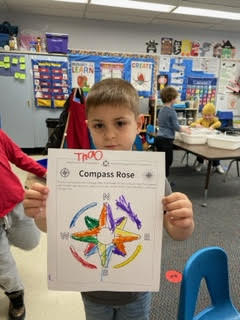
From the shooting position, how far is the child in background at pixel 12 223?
48.6 inches

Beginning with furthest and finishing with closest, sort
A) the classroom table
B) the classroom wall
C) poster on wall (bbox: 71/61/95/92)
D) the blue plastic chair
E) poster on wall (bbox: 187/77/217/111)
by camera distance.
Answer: poster on wall (bbox: 187/77/217/111)
poster on wall (bbox: 71/61/95/92)
the classroom wall
the classroom table
the blue plastic chair

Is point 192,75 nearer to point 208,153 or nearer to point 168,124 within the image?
point 168,124

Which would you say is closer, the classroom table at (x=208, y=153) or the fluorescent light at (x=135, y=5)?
the classroom table at (x=208, y=153)

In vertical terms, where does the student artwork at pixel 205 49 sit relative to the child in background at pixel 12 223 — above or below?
above

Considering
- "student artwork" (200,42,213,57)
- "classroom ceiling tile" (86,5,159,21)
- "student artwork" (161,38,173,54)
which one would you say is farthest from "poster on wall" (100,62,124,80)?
"student artwork" (200,42,213,57)

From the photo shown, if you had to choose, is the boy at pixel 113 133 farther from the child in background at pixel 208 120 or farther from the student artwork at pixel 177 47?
the student artwork at pixel 177 47

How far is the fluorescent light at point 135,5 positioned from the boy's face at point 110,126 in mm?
4057

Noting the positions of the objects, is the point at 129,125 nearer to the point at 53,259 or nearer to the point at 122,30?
the point at 53,259

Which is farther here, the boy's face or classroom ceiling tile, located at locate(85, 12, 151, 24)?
classroom ceiling tile, located at locate(85, 12, 151, 24)

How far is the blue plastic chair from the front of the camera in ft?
2.49

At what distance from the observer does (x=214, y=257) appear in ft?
2.87

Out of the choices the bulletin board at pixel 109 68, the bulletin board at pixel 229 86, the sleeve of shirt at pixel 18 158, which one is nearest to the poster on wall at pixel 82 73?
the bulletin board at pixel 109 68

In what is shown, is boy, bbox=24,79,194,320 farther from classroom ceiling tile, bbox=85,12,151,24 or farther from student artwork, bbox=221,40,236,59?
student artwork, bbox=221,40,236,59

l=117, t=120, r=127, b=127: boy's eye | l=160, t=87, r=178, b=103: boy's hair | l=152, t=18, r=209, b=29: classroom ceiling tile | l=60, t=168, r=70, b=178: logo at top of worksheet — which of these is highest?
l=152, t=18, r=209, b=29: classroom ceiling tile
